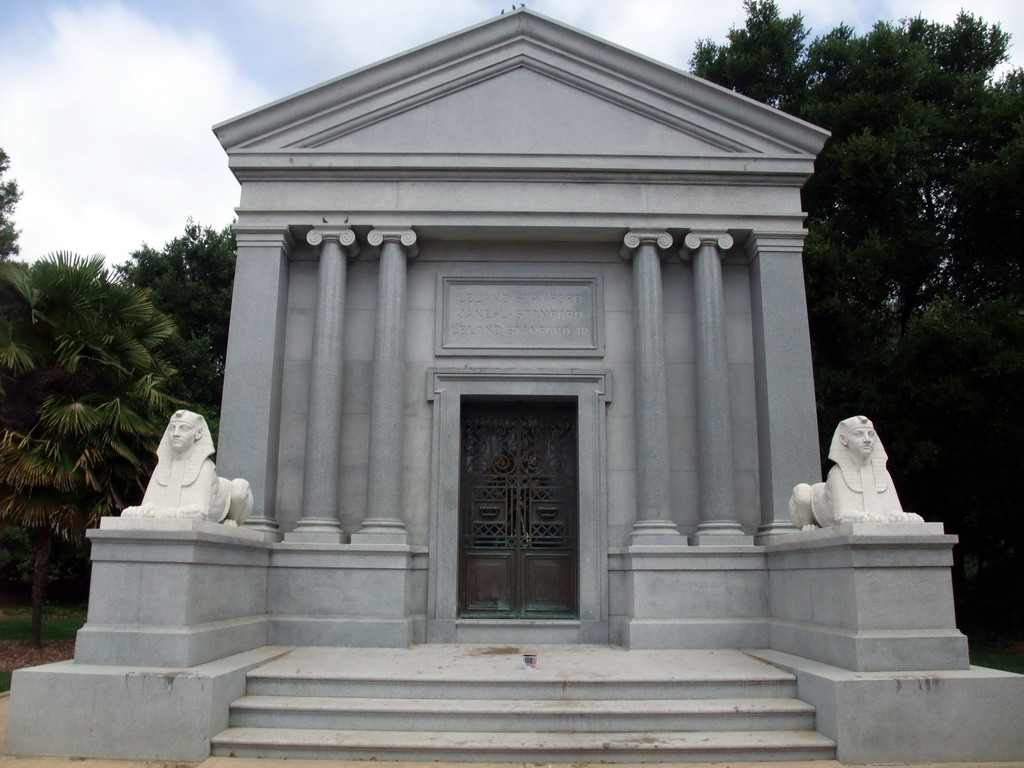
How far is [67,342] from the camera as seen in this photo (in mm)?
12133

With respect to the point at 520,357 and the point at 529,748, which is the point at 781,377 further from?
the point at 529,748

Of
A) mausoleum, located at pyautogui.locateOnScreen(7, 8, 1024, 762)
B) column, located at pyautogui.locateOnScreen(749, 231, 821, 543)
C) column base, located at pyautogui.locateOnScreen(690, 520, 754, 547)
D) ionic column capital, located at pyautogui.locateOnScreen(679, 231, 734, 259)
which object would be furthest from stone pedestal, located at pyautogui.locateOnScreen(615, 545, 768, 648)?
ionic column capital, located at pyautogui.locateOnScreen(679, 231, 734, 259)

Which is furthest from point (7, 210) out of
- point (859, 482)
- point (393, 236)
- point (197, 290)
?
point (859, 482)

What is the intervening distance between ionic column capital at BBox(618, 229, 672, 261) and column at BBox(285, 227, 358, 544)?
4.15 metres

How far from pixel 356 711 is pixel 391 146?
322 inches

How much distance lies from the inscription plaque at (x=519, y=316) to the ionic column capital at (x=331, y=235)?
1515 mm

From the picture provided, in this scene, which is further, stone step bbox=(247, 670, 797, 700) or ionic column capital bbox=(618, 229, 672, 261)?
ionic column capital bbox=(618, 229, 672, 261)

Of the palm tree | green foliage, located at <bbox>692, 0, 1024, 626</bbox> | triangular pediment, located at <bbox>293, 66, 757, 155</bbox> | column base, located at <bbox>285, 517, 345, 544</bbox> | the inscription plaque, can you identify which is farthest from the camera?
green foliage, located at <bbox>692, 0, 1024, 626</bbox>

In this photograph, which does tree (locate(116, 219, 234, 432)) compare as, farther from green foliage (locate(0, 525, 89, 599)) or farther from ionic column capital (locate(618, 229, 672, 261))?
ionic column capital (locate(618, 229, 672, 261))

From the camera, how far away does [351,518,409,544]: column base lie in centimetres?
1084

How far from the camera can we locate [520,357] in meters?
12.0

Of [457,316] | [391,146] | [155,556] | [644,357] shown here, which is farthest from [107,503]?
[644,357]

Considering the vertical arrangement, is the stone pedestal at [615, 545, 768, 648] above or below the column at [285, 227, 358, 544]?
below

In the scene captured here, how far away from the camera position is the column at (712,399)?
11078mm
